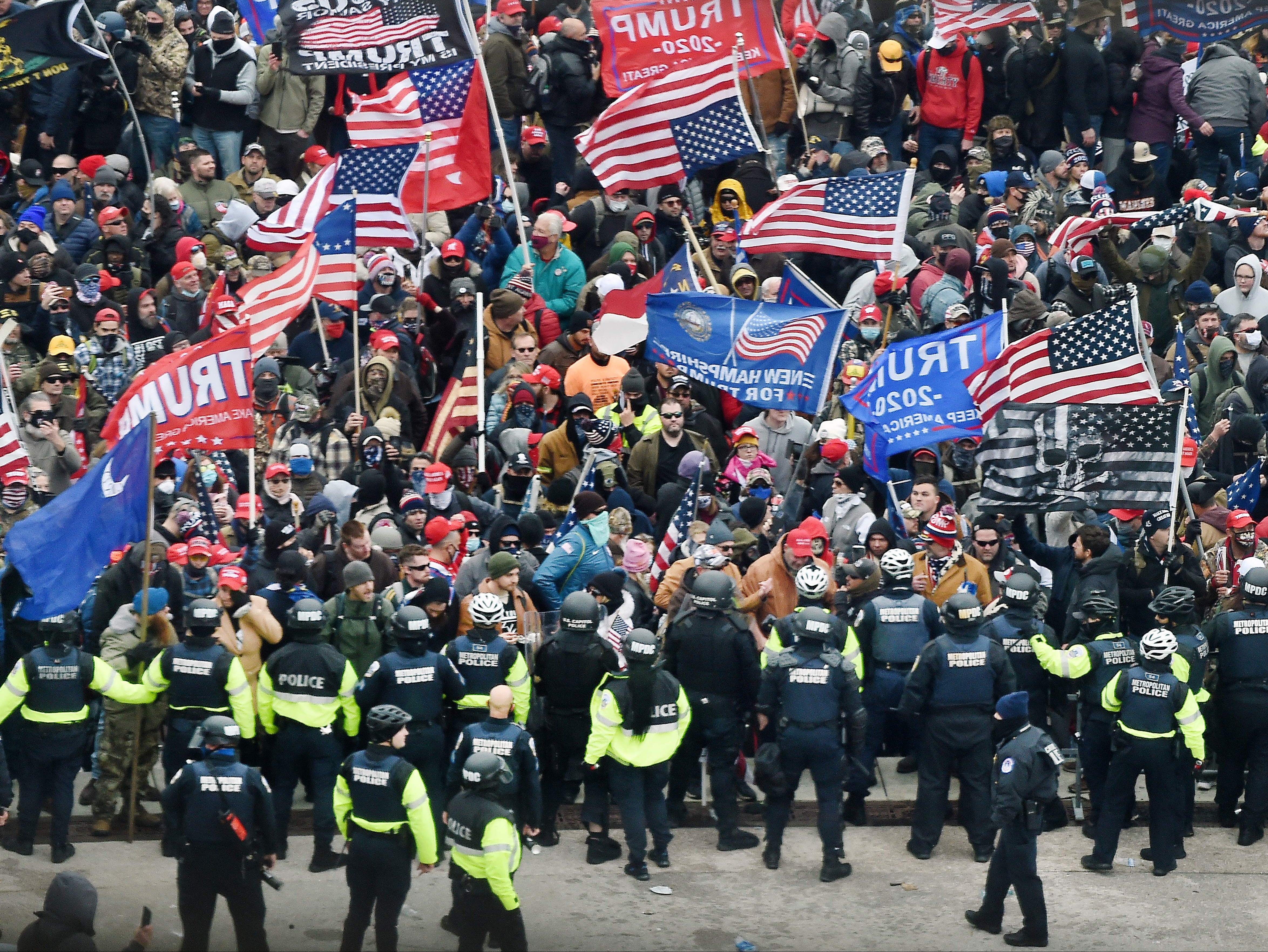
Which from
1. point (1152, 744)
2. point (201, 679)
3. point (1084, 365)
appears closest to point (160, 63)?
point (201, 679)

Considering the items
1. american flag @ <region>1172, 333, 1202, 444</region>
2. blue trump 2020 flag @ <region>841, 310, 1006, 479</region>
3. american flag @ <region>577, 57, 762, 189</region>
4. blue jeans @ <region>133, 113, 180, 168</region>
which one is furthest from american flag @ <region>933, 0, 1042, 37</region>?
blue jeans @ <region>133, 113, 180, 168</region>

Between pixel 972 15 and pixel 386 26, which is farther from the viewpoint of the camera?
pixel 972 15

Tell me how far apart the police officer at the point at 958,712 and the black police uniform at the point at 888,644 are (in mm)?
262

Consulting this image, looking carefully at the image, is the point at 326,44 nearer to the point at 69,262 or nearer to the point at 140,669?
the point at 69,262

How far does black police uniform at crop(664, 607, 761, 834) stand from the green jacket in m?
1.96

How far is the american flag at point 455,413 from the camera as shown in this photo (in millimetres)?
18125

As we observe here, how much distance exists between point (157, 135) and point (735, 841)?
11580 mm

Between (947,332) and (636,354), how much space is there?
3.45m

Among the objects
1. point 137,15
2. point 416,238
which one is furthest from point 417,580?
point 137,15

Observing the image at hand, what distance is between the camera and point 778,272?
20656 mm

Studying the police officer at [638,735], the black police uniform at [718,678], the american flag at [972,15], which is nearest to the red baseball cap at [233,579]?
the police officer at [638,735]

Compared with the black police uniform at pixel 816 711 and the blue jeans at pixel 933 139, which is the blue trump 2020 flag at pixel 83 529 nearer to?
the black police uniform at pixel 816 711

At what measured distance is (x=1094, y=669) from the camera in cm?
1476

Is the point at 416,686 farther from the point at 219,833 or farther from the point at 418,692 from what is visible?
the point at 219,833
